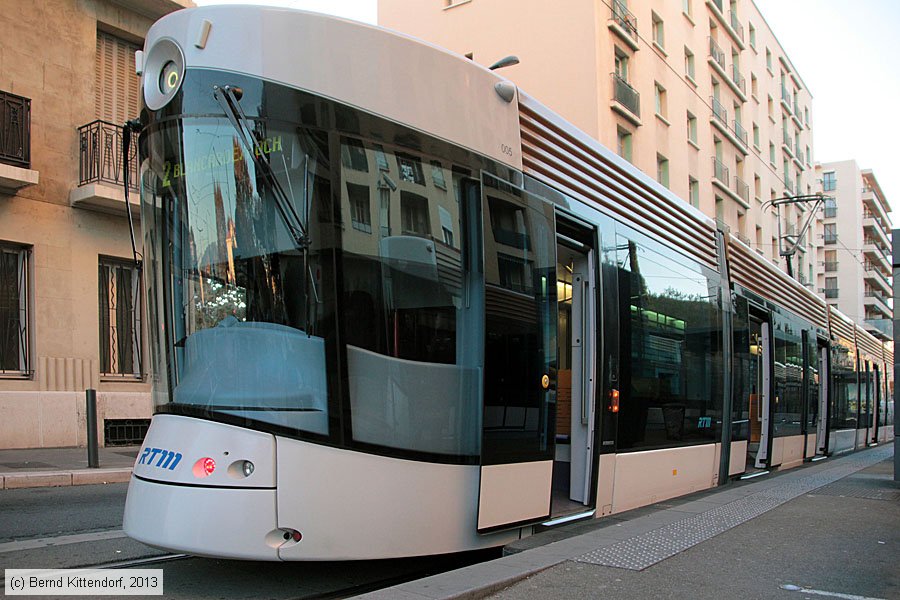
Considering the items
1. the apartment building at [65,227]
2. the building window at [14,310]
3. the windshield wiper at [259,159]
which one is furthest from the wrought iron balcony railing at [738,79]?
the windshield wiper at [259,159]

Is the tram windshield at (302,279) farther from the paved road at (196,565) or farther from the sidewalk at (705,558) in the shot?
the paved road at (196,565)

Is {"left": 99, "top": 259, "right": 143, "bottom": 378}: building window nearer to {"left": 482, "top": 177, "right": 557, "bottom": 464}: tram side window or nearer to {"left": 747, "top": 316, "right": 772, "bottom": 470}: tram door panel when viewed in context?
{"left": 747, "top": 316, "right": 772, "bottom": 470}: tram door panel

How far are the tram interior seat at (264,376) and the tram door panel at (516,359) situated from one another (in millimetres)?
1167

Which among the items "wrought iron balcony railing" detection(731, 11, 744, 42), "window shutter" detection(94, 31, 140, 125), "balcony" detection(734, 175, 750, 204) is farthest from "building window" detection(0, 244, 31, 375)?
"wrought iron balcony railing" detection(731, 11, 744, 42)

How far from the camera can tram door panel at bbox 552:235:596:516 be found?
253 inches

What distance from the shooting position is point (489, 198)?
534cm

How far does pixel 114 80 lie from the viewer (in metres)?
15.9

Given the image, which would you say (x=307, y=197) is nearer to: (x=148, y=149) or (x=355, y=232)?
(x=355, y=232)

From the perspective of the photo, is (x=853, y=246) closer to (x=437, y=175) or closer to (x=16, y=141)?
(x=16, y=141)

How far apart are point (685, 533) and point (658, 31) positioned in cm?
2763

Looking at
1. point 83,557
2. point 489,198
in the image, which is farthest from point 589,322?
point 83,557

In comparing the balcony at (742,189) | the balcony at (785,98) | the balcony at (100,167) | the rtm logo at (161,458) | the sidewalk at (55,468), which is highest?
the balcony at (785,98)

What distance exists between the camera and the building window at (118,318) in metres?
15.1

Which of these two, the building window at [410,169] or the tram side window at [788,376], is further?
the tram side window at [788,376]
